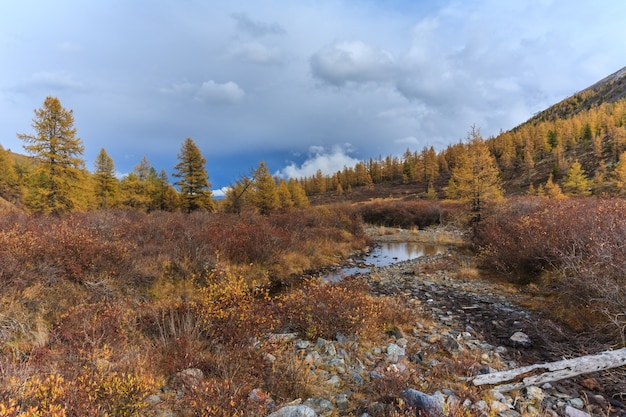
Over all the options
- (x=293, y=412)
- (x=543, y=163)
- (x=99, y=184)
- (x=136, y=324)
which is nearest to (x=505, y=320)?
(x=293, y=412)

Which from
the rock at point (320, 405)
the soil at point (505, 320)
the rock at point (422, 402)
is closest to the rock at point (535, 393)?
the soil at point (505, 320)

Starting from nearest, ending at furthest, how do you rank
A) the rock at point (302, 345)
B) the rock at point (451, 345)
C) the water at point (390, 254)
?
the rock at point (302, 345) < the rock at point (451, 345) < the water at point (390, 254)

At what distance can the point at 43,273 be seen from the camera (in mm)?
8203

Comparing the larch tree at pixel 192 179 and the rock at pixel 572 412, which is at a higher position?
the larch tree at pixel 192 179

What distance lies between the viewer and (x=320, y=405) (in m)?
4.37

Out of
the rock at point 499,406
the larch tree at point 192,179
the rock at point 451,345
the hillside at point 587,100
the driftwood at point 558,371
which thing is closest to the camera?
the rock at point 499,406

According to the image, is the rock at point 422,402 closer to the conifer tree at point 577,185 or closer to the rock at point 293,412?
the rock at point 293,412

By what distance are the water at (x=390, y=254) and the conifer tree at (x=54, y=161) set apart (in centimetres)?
2447

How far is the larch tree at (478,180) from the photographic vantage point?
23078 millimetres

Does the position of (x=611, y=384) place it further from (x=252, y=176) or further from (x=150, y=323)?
(x=252, y=176)

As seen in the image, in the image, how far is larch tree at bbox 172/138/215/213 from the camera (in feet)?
120

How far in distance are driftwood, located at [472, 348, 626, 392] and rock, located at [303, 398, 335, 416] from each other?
2.48m

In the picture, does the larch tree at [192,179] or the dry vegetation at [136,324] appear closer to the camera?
the dry vegetation at [136,324]

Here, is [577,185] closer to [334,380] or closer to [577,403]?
[577,403]
